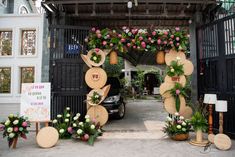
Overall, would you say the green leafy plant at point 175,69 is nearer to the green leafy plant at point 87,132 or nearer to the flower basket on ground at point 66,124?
the green leafy plant at point 87,132

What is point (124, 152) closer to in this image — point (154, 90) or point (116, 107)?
point (116, 107)

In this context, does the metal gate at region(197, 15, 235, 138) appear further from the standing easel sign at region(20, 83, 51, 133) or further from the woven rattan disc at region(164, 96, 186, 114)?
the standing easel sign at region(20, 83, 51, 133)

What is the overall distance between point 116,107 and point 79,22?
3.37 metres

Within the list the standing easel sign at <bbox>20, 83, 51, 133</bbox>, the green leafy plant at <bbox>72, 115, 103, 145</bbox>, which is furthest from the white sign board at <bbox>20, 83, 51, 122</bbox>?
the green leafy plant at <bbox>72, 115, 103, 145</bbox>

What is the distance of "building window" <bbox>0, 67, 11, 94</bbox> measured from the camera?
22.3 ft

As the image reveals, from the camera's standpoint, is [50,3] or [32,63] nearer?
[50,3]

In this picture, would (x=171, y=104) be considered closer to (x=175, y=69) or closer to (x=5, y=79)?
(x=175, y=69)

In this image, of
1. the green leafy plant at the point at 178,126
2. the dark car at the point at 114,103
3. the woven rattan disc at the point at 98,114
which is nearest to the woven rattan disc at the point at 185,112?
the green leafy plant at the point at 178,126

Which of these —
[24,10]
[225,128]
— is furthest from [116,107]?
[24,10]

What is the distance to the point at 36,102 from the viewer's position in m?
4.91

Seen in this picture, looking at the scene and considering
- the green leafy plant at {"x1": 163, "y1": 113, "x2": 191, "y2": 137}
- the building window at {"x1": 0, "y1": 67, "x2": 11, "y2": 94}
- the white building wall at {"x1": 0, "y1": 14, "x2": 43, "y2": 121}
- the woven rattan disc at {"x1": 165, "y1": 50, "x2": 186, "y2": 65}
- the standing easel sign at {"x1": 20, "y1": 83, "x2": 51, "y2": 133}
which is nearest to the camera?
the standing easel sign at {"x1": 20, "y1": 83, "x2": 51, "y2": 133}

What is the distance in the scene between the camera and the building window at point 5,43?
22.6ft

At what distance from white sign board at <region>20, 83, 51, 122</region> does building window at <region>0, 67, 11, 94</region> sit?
2238 millimetres

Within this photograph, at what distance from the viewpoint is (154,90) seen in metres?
19.0
